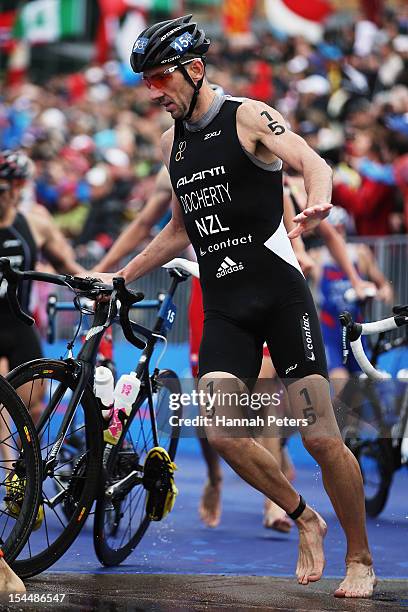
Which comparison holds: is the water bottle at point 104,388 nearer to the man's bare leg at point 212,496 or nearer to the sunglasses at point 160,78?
the sunglasses at point 160,78

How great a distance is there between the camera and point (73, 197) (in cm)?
1834

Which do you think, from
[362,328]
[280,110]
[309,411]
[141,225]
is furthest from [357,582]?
[280,110]

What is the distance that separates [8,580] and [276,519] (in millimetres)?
3332

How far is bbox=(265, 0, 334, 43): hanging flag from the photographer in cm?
2045

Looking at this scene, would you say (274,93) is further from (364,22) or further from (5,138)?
(5,138)

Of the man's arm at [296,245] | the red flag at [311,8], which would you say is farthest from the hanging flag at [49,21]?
the man's arm at [296,245]

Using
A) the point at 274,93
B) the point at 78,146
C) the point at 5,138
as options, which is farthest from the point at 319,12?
the point at 5,138

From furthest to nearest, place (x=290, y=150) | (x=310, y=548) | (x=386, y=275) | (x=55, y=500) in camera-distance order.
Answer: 1. (x=386, y=275)
2. (x=55, y=500)
3. (x=310, y=548)
4. (x=290, y=150)

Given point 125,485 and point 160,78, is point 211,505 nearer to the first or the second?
point 125,485

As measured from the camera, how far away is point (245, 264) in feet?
19.1

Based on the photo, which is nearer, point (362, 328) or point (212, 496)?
point (362, 328)

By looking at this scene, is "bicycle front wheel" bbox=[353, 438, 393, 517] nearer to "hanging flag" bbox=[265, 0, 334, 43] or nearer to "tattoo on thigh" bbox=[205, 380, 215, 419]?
"tattoo on thigh" bbox=[205, 380, 215, 419]

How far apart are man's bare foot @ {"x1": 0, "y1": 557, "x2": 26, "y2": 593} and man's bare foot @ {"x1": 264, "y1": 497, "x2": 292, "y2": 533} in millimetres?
3222

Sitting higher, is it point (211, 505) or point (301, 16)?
point (301, 16)
